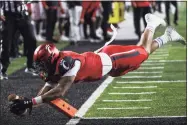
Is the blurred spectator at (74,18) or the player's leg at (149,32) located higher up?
the player's leg at (149,32)

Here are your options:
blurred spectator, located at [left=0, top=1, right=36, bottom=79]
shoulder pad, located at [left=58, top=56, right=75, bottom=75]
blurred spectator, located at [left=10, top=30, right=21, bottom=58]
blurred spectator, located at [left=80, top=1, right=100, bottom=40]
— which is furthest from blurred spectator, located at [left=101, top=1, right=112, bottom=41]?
shoulder pad, located at [left=58, top=56, right=75, bottom=75]

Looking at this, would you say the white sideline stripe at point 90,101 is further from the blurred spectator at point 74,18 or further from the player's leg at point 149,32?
the blurred spectator at point 74,18

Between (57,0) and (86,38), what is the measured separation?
8.73ft

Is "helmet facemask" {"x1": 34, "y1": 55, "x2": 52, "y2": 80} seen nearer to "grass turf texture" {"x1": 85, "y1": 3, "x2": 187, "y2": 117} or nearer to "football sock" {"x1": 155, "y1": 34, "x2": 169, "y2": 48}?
"grass turf texture" {"x1": 85, "y1": 3, "x2": 187, "y2": 117}

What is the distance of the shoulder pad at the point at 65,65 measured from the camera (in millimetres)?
8422

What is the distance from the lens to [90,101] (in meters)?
10.8

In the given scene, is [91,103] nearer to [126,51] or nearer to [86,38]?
[126,51]

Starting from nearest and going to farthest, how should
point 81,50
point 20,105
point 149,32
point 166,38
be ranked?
1. point 20,105
2. point 149,32
3. point 166,38
4. point 81,50

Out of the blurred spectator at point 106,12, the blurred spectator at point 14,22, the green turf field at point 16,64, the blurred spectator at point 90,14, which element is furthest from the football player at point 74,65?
the blurred spectator at point 106,12

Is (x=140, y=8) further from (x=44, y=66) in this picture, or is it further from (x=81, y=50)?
(x=44, y=66)

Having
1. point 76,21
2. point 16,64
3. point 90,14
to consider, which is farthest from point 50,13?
point 16,64

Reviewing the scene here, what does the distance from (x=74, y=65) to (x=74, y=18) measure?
11185 millimetres

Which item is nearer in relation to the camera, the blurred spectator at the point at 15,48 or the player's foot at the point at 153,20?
the player's foot at the point at 153,20

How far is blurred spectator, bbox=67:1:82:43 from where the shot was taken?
19.7m
